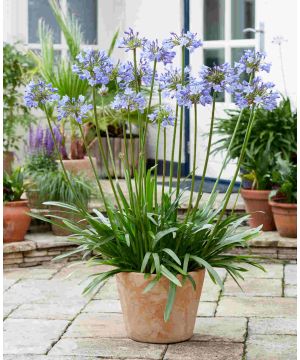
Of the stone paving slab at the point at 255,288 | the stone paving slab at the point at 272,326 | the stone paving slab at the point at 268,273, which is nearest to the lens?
the stone paving slab at the point at 272,326

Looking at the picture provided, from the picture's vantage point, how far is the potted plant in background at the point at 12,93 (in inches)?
304

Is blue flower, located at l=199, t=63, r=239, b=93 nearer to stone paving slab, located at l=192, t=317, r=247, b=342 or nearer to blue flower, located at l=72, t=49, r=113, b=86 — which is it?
blue flower, located at l=72, t=49, r=113, b=86

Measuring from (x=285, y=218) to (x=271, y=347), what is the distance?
6.51ft

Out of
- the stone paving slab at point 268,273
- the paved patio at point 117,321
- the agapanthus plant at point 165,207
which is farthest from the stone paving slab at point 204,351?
the stone paving slab at point 268,273

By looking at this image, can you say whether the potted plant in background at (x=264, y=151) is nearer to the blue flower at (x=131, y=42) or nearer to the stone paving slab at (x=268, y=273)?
the stone paving slab at (x=268, y=273)

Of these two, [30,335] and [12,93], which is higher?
[12,93]

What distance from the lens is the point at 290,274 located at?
213 inches

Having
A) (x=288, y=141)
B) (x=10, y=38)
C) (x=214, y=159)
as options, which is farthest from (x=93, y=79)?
(x=10, y=38)

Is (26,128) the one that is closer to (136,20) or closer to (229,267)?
(136,20)

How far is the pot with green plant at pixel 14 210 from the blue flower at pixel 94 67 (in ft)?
7.27

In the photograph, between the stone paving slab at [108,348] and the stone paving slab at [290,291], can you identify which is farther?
the stone paving slab at [290,291]

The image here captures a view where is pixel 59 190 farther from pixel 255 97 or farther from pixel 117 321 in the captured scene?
pixel 255 97

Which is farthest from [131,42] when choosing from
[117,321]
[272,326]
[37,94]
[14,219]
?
[14,219]

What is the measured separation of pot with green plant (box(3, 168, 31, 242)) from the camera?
5738 millimetres
